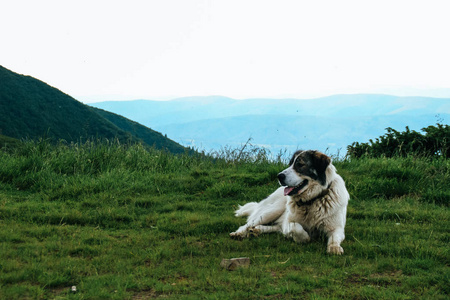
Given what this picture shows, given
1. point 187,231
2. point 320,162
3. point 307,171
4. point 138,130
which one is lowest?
point 138,130

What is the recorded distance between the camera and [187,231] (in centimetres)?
654

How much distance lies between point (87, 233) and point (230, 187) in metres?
3.62

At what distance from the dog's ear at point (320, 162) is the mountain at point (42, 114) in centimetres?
5262

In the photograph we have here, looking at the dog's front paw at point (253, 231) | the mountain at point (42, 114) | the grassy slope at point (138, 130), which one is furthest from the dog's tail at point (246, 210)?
the grassy slope at point (138, 130)

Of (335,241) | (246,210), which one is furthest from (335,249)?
(246,210)

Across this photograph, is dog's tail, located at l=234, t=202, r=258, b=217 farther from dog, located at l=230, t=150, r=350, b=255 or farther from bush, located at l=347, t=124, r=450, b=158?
bush, located at l=347, t=124, r=450, b=158

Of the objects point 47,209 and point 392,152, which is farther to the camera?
point 392,152

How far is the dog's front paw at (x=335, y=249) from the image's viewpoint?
5.40 meters

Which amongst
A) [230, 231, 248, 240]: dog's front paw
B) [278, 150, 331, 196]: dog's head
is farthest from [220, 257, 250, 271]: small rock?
[278, 150, 331, 196]: dog's head

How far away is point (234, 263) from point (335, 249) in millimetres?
1421

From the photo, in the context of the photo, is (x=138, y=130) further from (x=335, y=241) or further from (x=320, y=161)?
(x=335, y=241)

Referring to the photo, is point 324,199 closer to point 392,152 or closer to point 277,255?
point 277,255

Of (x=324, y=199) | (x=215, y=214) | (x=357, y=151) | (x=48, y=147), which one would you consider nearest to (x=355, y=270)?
(x=324, y=199)

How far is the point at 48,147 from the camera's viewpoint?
11461 millimetres
